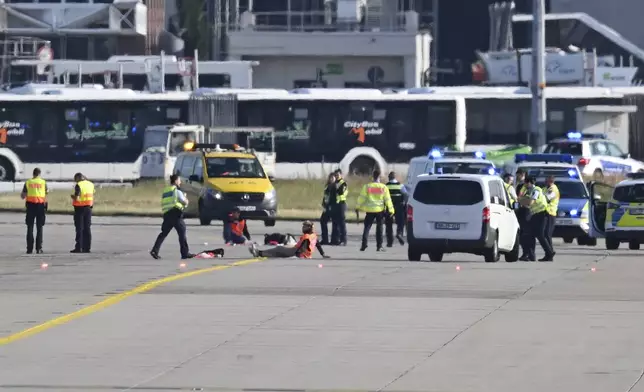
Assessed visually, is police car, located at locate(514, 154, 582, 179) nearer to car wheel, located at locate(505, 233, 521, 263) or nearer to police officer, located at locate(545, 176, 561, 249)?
police officer, located at locate(545, 176, 561, 249)

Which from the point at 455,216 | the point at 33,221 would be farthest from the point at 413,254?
the point at 33,221

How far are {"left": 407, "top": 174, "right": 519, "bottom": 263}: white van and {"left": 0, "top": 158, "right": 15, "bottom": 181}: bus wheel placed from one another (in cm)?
2695

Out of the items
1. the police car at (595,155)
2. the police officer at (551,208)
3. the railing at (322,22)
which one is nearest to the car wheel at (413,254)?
the police officer at (551,208)

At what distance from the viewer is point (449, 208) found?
29.3m

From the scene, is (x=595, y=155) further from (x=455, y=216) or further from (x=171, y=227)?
(x=171, y=227)

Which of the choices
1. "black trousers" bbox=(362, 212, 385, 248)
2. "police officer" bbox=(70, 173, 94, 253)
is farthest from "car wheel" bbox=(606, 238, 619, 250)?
"police officer" bbox=(70, 173, 94, 253)

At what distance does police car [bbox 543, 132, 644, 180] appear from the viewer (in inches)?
2082

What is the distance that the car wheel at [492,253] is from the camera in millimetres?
29694

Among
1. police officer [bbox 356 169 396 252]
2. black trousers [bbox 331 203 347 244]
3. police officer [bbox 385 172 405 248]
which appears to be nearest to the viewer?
police officer [bbox 356 169 396 252]

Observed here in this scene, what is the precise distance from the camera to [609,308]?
21.1 m

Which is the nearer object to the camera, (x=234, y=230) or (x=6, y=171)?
(x=234, y=230)

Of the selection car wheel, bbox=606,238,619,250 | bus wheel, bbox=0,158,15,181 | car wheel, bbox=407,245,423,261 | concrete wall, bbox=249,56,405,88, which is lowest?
car wheel, bbox=606,238,619,250

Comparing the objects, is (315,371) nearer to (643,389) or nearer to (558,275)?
(643,389)

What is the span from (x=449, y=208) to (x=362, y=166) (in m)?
27.3
